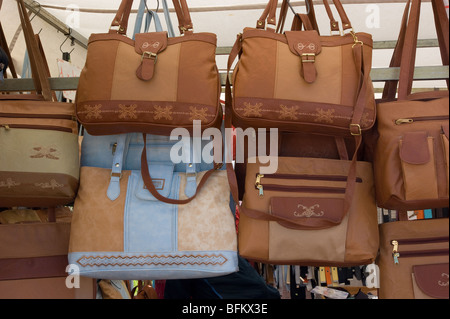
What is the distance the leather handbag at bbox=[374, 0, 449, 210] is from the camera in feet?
3.53

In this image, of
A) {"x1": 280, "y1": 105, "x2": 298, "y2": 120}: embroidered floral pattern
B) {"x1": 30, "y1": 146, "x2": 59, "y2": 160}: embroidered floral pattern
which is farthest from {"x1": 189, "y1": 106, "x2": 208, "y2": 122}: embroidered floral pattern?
{"x1": 30, "y1": 146, "x2": 59, "y2": 160}: embroidered floral pattern

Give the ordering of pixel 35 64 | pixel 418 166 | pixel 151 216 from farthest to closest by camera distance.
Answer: pixel 35 64
pixel 151 216
pixel 418 166

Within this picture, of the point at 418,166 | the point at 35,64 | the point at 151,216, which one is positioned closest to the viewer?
the point at 418,166

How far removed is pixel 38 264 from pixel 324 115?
1.03 m

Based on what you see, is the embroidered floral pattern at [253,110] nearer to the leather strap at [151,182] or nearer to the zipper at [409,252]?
the leather strap at [151,182]

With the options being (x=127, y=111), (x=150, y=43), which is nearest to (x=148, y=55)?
(x=150, y=43)

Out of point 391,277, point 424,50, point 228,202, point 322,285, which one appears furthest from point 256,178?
point 424,50

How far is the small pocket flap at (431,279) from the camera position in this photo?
1.08 meters

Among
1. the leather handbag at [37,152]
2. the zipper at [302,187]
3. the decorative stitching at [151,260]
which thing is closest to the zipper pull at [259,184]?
the zipper at [302,187]

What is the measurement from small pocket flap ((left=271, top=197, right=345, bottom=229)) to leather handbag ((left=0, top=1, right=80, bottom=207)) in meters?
0.66

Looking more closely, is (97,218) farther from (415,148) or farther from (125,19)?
(415,148)

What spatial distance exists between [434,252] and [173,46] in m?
0.99

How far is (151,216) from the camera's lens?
120 cm

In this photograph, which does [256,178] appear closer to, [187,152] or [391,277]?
[187,152]
